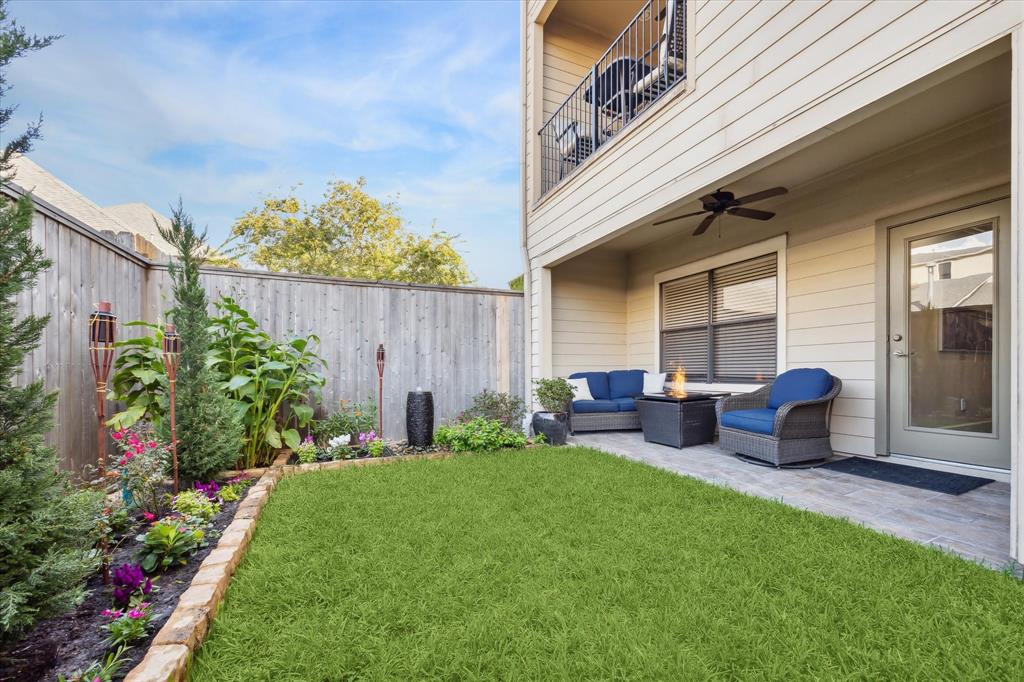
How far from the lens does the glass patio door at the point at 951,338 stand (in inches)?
129

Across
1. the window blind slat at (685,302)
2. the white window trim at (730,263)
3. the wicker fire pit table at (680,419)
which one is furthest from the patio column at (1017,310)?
the window blind slat at (685,302)

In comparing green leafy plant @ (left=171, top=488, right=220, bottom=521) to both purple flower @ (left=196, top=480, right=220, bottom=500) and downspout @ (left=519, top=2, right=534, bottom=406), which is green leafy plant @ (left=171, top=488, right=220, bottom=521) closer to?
purple flower @ (left=196, top=480, right=220, bottom=500)

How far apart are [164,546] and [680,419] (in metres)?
4.26

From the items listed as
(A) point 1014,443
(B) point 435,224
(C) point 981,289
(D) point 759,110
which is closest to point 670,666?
(A) point 1014,443

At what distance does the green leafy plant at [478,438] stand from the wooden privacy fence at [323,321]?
44.5 inches

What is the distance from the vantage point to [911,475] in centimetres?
338

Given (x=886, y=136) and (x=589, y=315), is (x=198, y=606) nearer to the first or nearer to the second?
(x=886, y=136)

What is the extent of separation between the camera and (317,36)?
332 inches

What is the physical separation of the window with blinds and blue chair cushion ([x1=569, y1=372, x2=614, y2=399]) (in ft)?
3.43

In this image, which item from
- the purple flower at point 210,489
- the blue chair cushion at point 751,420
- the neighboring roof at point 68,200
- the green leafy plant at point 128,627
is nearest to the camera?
the green leafy plant at point 128,627

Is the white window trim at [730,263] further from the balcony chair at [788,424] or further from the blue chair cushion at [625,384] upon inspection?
the balcony chair at [788,424]

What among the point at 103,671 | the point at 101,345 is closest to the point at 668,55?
the point at 101,345

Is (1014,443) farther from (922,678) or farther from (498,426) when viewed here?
(498,426)

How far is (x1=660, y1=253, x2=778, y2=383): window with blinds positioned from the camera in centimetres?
502
